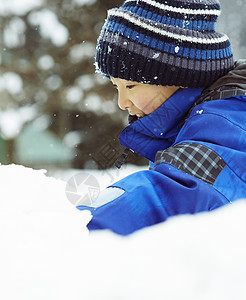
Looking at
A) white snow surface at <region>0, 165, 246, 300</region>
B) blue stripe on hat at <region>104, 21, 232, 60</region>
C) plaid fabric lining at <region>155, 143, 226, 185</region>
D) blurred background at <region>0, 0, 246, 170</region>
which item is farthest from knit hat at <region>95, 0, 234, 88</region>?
blurred background at <region>0, 0, 246, 170</region>

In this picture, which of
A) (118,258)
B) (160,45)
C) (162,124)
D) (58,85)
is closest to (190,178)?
(118,258)

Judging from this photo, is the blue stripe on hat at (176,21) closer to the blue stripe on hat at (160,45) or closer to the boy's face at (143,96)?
the blue stripe on hat at (160,45)

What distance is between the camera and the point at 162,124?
1.23 meters

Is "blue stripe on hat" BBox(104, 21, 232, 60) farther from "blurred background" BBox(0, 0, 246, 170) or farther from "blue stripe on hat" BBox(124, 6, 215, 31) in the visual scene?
"blurred background" BBox(0, 0, 246, 170)

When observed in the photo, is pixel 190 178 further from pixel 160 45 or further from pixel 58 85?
pixel 58 85

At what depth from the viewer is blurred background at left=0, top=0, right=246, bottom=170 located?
358 cm

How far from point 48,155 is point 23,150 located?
0.31 m

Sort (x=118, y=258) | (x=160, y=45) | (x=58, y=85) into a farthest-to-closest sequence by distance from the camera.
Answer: (x=58, y=85), (x=160, y=45), (x=118, y=258)

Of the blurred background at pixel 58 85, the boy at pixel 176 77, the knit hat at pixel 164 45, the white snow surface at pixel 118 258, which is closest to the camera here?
the white snow surface at pixel 118 258

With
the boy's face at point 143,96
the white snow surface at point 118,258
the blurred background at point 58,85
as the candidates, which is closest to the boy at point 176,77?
the boy's face at point 143,96

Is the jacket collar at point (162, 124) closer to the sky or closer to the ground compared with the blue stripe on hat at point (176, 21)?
closer to the ground

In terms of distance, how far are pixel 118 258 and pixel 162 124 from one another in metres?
0.82

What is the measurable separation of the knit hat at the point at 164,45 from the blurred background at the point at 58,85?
2.36m

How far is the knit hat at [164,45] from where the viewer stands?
119 centimetres
